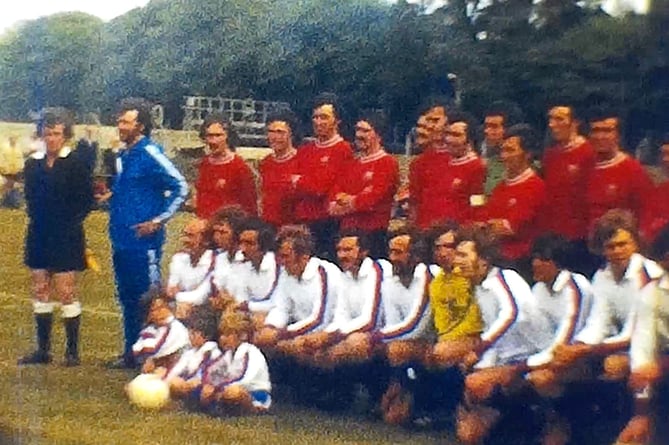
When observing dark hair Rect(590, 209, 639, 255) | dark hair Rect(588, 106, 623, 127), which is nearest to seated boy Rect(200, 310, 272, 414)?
dark hair Rect(590, 209, 639, 255)

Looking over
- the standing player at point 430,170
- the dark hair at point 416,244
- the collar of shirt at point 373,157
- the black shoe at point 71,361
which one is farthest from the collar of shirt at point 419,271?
the black shoe at point 71,361

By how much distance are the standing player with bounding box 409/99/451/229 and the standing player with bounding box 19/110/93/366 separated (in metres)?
1.15

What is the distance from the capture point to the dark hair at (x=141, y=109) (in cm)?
385

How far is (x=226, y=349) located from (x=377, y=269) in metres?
0.60

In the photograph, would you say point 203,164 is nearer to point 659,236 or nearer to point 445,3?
point 445,3

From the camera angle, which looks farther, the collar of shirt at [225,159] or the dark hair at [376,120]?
the collar of shirt at [225,159]

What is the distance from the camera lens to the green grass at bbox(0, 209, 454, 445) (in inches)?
148

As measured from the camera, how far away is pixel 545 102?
10.9ft

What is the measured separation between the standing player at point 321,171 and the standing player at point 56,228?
0.77 metres

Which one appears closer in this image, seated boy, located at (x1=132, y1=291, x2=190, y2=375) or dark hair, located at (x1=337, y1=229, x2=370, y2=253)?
dark hair, located at (x1=337, y1=229, x2=370, y2=253)

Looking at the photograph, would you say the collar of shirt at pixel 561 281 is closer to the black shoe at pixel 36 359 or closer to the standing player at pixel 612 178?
the standing player at pixel 612 178

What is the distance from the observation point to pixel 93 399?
3998mm

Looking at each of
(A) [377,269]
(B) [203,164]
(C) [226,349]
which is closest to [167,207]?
(B) [203,164]

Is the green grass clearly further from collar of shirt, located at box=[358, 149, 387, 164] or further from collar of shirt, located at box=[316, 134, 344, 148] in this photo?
collar of shirt, located at box=[358, 149, 387, 164]
